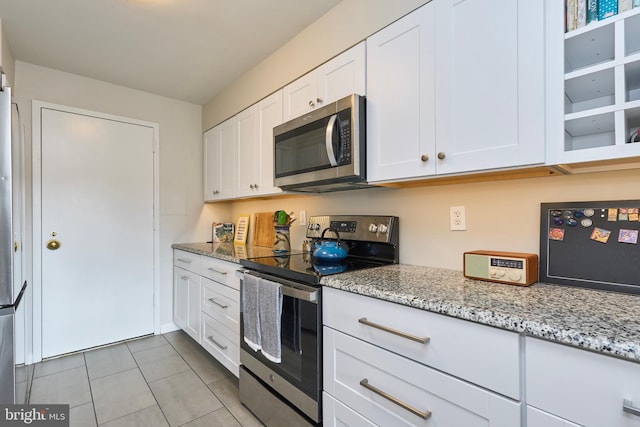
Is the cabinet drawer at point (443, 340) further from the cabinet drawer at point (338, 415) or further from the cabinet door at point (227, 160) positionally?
the cabinet door at point (227, 160)

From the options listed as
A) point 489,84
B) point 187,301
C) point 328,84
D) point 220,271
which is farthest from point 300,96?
point 187,301

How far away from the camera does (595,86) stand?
1.09 meters

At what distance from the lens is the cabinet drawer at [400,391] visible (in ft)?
2.92

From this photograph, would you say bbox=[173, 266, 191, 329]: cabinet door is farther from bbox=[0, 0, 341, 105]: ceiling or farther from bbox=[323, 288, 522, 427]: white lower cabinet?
bbox=[323, 288, 522, 427]: white lower cabinet

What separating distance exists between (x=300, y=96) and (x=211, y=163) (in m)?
1.58

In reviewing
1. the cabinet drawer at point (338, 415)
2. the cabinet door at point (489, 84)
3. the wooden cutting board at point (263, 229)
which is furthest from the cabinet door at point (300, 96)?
the cabinet drawer at point (338, 415)

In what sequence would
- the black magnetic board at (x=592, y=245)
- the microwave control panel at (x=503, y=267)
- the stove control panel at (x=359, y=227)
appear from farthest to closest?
the stove control panel at (x=359, y=227) → the microwave control panel at (x=503, y=267) → the black magnetic board at (x=592, y=245)

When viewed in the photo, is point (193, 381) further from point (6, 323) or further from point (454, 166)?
point (454, 166)

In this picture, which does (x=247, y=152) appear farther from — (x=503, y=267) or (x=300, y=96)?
(x=503, y=267)

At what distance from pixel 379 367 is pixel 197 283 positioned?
76.8 inches

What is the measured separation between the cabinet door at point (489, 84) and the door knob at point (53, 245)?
10.00 ft

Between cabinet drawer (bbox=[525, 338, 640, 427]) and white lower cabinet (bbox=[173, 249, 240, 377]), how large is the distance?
163 cm

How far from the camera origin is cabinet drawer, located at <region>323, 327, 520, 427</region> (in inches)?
35.1

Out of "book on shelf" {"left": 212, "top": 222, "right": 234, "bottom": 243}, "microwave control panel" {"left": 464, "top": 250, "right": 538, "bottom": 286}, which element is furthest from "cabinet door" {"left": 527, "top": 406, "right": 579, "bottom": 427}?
"book on shelf" {"left": 212, "top": 222, "right": 234, "bottom": 243}
